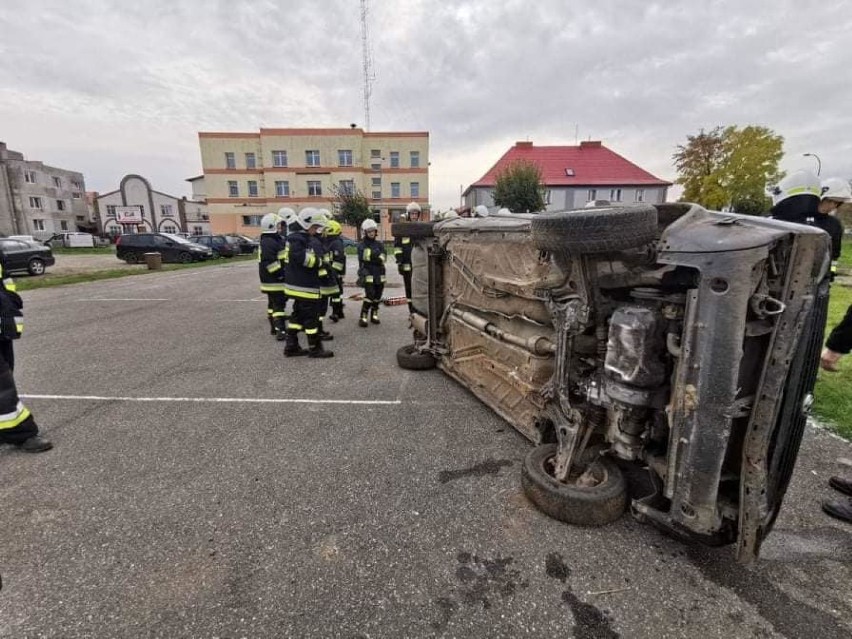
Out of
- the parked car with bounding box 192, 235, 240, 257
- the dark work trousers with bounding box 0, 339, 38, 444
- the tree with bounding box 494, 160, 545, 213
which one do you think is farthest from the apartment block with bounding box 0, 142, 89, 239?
the dark work trousers with bounding box 0, 339, 38, 444

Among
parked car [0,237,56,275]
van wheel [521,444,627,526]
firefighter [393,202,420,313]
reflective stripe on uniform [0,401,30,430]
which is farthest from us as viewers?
parked car [0,237,56,275]

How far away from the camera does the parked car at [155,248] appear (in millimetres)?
20688

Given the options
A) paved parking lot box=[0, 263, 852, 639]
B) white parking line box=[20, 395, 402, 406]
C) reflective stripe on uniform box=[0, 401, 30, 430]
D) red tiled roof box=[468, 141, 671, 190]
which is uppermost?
red tiled roof box=[468, 141, 671, 190]

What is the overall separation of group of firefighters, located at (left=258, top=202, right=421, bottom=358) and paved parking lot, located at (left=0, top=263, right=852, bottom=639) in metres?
1.58

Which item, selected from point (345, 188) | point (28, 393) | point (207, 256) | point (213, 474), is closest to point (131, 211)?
point (345, 188)

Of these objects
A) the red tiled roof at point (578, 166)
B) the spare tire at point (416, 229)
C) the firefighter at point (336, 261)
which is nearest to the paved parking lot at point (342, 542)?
Answer: the spare tire at point (416, 229)

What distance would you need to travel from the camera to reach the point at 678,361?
1.72m

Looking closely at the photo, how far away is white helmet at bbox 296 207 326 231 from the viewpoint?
5.28 metres

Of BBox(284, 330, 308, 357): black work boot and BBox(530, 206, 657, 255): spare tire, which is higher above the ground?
BBox(530, 206, 657, 255): spare tire

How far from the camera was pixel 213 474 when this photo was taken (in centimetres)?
269

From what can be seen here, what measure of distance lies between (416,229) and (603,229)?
2813 millimetres

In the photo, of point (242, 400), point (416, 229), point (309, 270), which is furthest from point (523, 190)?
Answer: point (242, 400)

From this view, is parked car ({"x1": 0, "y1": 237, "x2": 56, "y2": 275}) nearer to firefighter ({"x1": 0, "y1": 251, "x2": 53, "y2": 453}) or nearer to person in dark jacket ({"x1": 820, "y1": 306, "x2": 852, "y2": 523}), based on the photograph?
firefighter ({"x1": 0, "y1": 251, "x2": 53, "y2": 453})

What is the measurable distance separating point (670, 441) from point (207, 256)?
83.2 ft
